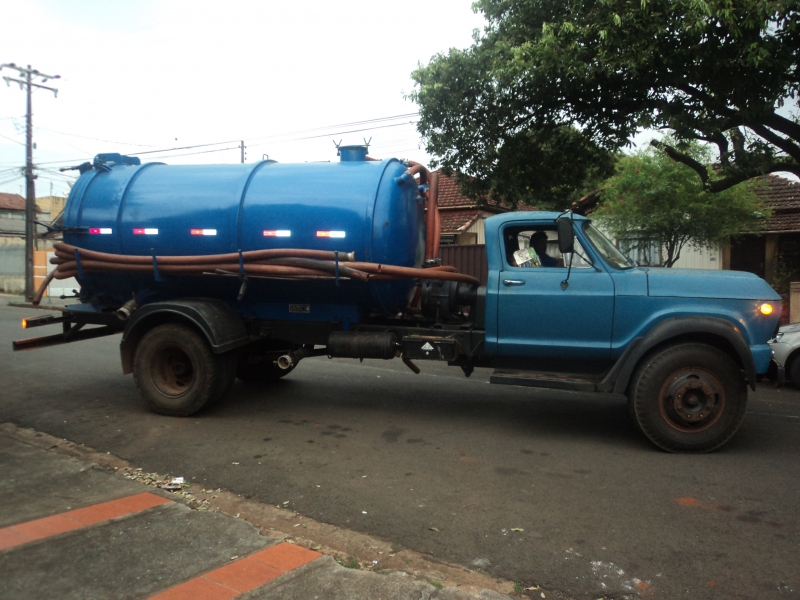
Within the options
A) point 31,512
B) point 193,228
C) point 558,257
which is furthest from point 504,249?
point 31,512

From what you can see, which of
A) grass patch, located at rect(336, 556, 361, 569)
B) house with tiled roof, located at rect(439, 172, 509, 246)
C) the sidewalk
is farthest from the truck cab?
house with tiled roof, located at rect(439, 172, 509, 246)

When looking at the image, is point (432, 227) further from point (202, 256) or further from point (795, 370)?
point (795, 370)

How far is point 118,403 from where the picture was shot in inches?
310

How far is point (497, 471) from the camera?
17.8 feet

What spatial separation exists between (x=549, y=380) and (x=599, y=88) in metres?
5.85

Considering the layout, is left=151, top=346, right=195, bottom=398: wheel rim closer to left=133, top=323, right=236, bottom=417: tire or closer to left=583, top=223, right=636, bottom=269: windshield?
left=133, top=323, right=236, bottom=417: tire

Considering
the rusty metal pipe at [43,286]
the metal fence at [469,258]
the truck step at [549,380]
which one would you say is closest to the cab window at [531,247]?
the truck step at [549,380]

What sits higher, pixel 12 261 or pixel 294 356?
pixel 12 261

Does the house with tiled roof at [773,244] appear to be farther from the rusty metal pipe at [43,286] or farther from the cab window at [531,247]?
the rusty metal pipe at [43,286]

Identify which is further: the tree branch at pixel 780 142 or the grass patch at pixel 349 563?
the tree branch at pixel 780 142

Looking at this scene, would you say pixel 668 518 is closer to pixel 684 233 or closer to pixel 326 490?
pixel 326 490

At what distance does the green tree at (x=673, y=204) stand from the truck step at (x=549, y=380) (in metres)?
8.42

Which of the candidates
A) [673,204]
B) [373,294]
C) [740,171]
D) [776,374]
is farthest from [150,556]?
[673,204]

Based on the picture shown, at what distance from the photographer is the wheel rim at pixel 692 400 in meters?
5.79
